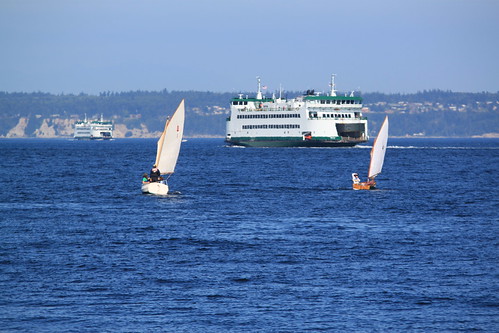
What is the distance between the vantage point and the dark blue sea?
26062 mm

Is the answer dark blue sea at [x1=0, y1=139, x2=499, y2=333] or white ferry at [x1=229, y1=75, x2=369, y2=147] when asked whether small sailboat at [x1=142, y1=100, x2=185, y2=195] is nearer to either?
dark blue sea at [x1=0, y1=139, x2=499, y2=333]

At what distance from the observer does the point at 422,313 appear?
2662 centimetres

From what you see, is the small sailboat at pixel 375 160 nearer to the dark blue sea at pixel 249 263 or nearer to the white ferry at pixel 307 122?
the dark blue sea at pixel 249 263

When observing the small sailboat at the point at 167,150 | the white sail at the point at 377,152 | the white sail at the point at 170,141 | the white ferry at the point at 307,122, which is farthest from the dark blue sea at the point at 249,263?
the white ferry at the point at 307,122

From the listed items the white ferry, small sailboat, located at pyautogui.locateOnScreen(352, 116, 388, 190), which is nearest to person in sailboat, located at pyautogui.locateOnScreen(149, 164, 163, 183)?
→ small sailboat, located at pyautogui.locateOnScreen(352, 116, 388, 190)

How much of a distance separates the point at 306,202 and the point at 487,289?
3276 centimetres

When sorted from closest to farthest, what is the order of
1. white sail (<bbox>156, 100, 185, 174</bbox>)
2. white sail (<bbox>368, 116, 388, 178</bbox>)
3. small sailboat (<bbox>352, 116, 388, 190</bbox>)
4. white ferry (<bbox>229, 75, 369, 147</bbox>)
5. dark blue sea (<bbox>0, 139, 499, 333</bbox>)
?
dark blue sea (<bbox>0, 139, 499, 333</bbox>) → white sail (<bbox>156, 100, 185, 174</bbox>) → white sail (<bbox>368, 116, 388, 178</bbox>) → small sailboat (<bbox>352, 116, 388, 190</bbox>) → white ferry (<bbox>229, 75, 369, 147</bbox>)

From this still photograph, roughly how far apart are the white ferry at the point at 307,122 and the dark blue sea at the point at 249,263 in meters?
110

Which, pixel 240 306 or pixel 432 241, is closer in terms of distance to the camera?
pixel 240 306

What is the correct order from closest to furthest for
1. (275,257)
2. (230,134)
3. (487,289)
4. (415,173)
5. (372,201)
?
(487,289) < (275,257) < (372,201) < (415,173) < (230,134)

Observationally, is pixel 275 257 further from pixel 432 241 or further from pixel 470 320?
pixel 470 320

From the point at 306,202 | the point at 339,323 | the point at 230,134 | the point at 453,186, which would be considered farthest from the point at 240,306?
the point at 230,134

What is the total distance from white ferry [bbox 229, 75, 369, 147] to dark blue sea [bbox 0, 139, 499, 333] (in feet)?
360

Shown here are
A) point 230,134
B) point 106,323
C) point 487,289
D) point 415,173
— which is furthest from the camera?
point 230,134
